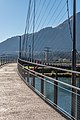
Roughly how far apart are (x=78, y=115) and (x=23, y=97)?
3.95m

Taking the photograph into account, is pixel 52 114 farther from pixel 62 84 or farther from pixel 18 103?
pixel 18 103

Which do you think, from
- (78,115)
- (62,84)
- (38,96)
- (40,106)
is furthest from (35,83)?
(78,115)

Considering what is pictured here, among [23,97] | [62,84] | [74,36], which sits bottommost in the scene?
[23,97]

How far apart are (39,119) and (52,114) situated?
0.57m

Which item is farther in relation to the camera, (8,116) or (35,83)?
(35,83)

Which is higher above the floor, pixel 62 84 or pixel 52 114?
pixel 62 84

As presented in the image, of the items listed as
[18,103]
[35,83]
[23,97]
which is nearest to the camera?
[18,103]

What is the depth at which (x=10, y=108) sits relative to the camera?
8008 mm

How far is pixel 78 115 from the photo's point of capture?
6324 mm

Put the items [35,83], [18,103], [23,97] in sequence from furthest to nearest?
[35,83] < [23,97] < [18,103]

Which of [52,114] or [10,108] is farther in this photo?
[10,108]

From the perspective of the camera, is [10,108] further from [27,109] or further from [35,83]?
[35,83]

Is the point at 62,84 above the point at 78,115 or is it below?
above

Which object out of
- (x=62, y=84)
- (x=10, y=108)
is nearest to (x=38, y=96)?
(x=10, y=108)
